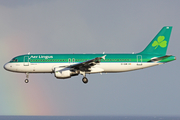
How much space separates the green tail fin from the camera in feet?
205

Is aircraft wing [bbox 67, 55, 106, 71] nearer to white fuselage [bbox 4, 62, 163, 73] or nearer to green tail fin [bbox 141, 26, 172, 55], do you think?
white fuselage [bbox 4, 62, 163, 73]

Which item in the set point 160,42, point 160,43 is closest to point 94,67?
point 160,43

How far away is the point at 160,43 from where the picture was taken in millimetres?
63406

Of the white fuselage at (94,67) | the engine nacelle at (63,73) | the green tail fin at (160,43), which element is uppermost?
the green tail fin at (160,43)

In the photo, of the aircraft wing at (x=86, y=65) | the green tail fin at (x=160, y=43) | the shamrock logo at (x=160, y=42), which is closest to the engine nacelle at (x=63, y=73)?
the aircraft wing at (x=86, y=65)

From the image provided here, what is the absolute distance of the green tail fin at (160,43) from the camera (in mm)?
62531

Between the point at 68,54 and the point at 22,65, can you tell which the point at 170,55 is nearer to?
the point at 68,54

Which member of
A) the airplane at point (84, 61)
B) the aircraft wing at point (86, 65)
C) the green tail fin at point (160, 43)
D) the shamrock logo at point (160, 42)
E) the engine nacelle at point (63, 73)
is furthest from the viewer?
the shamrock logo at point (160, 42)

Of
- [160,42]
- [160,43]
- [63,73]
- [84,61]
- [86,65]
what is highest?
[160,42]

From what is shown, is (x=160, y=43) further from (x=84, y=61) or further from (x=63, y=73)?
(x=63, y=73)

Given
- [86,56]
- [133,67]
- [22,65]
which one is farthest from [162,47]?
[22,65]

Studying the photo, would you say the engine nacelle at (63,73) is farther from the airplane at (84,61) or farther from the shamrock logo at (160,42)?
the shamrock logo at (160,42)

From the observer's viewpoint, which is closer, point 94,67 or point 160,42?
point 94,67

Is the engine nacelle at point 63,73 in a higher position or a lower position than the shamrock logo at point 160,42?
lower
